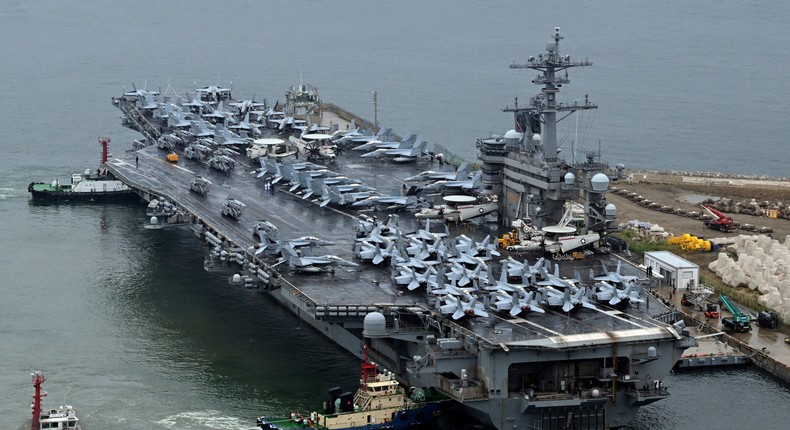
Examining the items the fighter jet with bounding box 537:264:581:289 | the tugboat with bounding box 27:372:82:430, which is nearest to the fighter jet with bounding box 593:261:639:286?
the fighter jet with bounding box 537:264:581:289

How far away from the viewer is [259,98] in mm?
126750

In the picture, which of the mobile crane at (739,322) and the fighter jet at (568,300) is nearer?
the fighter jet at (568,300)

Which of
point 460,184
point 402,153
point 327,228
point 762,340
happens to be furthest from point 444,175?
point 762,340

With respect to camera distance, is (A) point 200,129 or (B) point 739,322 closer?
(B) point 739,322

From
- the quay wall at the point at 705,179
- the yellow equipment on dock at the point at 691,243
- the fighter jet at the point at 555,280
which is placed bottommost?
the yellow equipment on dock at the point at 691,243

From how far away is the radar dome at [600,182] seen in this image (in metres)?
56.2

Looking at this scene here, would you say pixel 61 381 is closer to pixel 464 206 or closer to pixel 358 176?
pixel 464 206

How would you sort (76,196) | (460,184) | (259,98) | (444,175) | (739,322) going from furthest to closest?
(259,98)
(76,196)
(444,175)
(460,184)
(739,322)

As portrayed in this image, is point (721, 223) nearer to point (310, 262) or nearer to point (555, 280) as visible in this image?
point (555, 280)

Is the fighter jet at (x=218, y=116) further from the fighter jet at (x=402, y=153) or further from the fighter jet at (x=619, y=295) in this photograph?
the fighter jet at (x=619, y=295)

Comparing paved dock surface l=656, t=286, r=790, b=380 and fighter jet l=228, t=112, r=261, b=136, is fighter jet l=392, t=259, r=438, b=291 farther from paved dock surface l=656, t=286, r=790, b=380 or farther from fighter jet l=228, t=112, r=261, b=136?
fighter jet l=228, t=112, r=261, b=136

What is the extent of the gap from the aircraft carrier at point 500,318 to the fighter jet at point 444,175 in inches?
64.7

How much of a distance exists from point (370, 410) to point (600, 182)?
15.2 meters

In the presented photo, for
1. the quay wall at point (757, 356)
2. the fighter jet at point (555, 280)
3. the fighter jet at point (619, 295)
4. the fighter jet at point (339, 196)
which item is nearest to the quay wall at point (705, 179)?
the fighter jet at point (339, 196)
